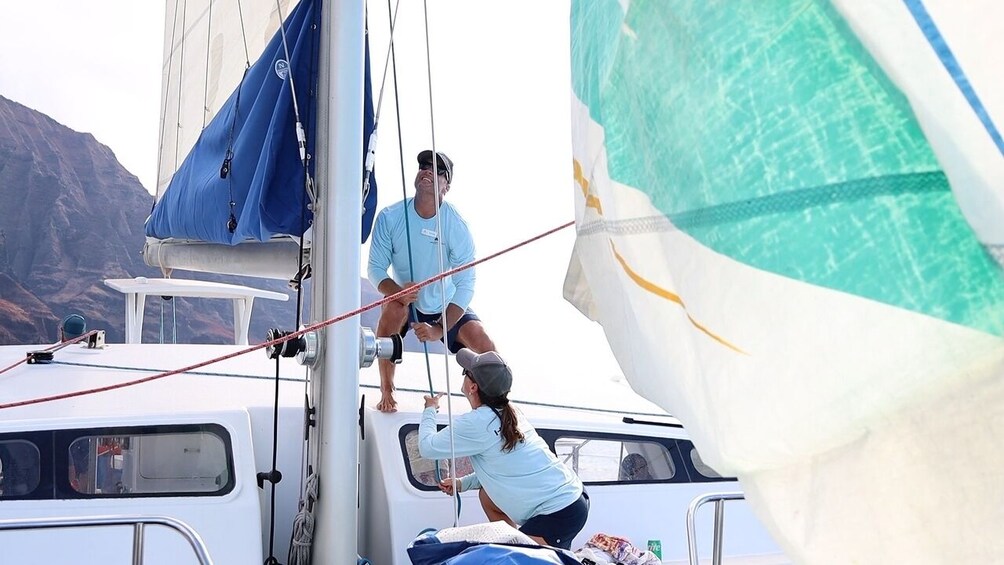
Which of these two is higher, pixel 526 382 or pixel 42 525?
pixel 526 382

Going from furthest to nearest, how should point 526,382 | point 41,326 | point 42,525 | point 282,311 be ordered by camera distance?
point 282,311
point 41,326
point 526,382
point 42,525

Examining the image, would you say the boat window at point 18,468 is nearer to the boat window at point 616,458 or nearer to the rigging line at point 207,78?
the boat window at point 616,458

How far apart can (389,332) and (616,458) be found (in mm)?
1013

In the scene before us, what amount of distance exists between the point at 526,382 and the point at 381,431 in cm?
155

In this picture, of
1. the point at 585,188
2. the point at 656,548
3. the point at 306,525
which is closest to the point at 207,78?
the point at 306,525

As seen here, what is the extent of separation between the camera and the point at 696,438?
2.68 ft

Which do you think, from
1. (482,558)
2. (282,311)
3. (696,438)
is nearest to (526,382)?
(482,558)

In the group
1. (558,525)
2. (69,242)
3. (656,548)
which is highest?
(69,242)

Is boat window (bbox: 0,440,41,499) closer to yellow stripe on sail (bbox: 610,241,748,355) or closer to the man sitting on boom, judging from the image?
the man sitting on boom

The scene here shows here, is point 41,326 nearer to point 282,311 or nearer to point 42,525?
point 282,311

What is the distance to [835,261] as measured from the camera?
0.68m

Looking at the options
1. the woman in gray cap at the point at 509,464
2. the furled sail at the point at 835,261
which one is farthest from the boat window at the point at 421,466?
the furled sail at the point at 835,261

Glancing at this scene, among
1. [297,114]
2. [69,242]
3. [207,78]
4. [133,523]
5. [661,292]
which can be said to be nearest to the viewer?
[661,292]

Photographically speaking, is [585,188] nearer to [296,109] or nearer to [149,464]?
[296,109]
